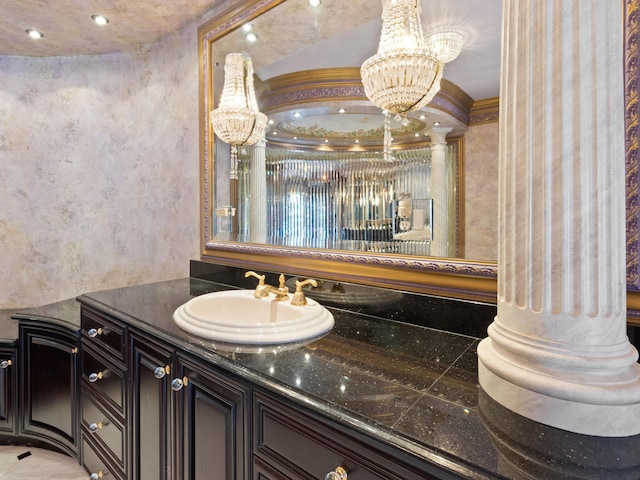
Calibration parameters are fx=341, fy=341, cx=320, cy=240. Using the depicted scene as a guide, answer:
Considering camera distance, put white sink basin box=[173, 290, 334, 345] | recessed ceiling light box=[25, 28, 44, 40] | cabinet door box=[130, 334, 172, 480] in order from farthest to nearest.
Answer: recessed ceiling light box=[25, 28, 44, 40], cabinet door box=[130, 334, 172, 480], white sink basin box=[173, 290, 334, 345]

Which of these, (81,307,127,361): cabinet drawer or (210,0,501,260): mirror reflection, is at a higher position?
(210,0,501,260): mirror reflection

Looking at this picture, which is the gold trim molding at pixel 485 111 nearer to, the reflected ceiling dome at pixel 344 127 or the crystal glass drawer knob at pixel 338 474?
the reflected ceiling dome at pixel 344 127

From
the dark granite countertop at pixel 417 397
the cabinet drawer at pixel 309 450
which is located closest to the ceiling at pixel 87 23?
the dark granite countertop at pixel 417 397

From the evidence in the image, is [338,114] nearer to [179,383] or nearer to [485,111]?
[485,111]

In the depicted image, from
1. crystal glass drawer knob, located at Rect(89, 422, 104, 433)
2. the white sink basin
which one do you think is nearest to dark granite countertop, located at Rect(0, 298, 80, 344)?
crystal glass drawer knob, located at Rect(89, 422, 104, 433)

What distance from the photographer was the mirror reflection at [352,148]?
3.60ft

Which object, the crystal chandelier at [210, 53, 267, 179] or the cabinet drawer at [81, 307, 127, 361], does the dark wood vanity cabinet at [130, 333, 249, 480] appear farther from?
the crystal chandelier at [210, 53, 267, 179]

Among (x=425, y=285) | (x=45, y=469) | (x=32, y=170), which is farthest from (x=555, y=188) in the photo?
(x=32, y=170)

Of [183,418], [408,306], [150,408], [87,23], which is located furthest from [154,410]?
[87,23]

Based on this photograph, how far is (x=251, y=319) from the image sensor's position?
1.40 meters

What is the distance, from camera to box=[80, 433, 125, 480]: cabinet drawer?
4.67ft

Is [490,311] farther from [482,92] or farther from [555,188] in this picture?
[482,92]

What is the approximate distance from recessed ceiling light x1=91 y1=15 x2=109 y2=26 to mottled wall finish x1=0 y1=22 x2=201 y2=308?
30 centimetres

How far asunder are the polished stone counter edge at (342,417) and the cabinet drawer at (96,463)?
798mm
